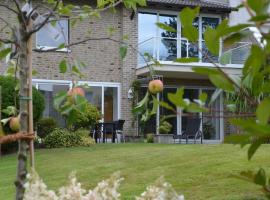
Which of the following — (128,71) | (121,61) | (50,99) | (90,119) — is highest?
(121,61)

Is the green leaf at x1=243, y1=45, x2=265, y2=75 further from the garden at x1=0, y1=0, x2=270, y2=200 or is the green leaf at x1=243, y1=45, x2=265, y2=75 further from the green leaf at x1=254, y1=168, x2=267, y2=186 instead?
the green leaf at x1=254, y1=168, x2=267, y2=186

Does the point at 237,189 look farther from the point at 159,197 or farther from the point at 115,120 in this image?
the point at 115,120

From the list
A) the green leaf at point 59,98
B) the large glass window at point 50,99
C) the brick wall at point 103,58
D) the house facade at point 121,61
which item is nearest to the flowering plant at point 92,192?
the green leaf at point 59,98

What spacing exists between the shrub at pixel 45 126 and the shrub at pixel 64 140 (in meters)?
1.31

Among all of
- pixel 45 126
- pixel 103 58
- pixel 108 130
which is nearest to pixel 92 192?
pixel 45 126

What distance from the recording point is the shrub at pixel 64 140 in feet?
53.2

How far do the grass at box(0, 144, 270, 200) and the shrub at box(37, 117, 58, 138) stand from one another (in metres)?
5.52

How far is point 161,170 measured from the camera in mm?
8633

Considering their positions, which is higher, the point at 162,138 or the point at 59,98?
the point at 59,98

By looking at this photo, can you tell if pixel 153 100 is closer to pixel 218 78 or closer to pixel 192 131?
pixel 218 78

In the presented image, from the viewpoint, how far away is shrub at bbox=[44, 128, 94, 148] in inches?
638

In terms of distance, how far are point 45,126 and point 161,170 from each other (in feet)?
32.8

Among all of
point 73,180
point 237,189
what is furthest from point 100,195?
point 237,189

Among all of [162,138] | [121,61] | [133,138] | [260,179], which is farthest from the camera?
[121,61]
